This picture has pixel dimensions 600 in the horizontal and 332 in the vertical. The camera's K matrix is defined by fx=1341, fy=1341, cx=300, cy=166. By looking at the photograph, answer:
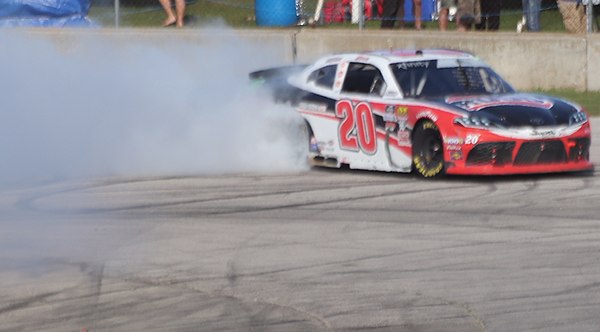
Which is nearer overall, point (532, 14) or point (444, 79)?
point (444, 79)

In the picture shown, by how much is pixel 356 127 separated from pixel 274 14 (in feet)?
27.8

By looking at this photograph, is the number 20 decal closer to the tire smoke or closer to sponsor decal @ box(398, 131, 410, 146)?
sponsor decal @ box(398, 131, 410, 146)

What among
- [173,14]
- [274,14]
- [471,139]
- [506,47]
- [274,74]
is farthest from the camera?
[274,14]

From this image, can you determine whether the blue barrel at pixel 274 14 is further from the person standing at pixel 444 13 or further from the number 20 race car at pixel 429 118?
the number 20 race car at pixel 429 118

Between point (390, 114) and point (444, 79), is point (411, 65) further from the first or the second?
point (390, 114)

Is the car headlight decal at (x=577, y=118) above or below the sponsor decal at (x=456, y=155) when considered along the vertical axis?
above

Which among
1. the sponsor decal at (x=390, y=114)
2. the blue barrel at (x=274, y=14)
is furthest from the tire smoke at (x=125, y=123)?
the blue barrel at (x=274, y=14)

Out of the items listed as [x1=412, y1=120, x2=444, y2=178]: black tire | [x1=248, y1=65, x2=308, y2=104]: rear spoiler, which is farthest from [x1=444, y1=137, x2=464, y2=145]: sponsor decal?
[x1=248, y1=65, x2=308, y2=104]: rear spoiler

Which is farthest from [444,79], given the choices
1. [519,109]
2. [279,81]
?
[279,81]

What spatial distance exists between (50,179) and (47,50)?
2.51 meters

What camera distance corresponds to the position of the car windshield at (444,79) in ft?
42.3

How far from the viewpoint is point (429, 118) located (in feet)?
40.5

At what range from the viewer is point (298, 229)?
32.6 feet

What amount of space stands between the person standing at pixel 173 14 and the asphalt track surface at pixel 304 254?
26.8 ft
